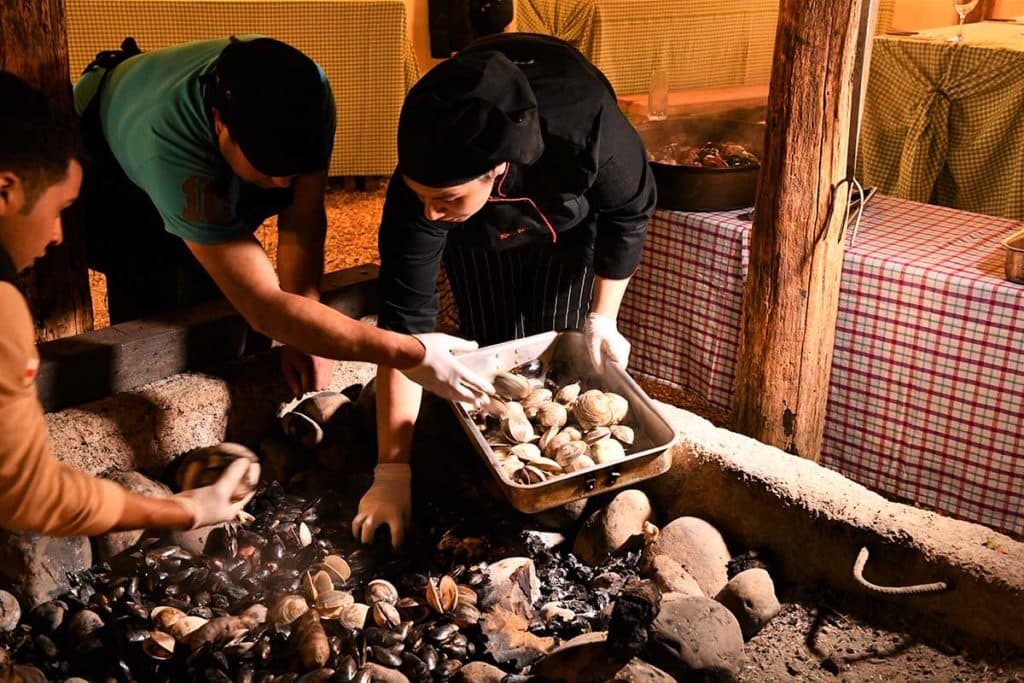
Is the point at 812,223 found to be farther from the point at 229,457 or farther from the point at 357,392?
the point at 229,457

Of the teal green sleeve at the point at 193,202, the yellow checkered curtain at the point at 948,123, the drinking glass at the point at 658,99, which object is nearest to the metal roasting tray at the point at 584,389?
the teal green sleeve at the point at 193,202

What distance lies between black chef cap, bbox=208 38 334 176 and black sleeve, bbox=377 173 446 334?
34cm

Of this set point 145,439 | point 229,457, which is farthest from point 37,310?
point 229,457

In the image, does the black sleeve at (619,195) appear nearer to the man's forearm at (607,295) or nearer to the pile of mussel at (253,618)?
the man's forearm at (607,295)

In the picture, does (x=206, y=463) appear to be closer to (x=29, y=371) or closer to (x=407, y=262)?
(x=407, y=262)

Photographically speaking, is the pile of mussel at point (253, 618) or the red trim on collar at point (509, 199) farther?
the red trim on collar at point (509, 199)

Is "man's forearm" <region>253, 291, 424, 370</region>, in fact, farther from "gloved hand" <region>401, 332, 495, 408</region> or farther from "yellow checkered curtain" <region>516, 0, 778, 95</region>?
"yellow checkered curtain" <region>516, 0, 778, 95</region>

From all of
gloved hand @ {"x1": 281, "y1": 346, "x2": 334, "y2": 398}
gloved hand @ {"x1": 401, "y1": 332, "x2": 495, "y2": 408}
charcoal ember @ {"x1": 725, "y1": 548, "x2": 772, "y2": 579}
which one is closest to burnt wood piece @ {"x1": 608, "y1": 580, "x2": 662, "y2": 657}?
charcoal ember @ {"x1": 725, "y1": 548, "x2": 772, "y2": 579}

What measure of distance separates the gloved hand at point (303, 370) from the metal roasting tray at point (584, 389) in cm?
53

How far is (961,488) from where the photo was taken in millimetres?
3352

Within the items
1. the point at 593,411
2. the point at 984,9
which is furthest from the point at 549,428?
the point at 984,9

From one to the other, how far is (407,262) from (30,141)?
44.8 inches

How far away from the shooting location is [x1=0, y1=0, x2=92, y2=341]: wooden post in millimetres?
A: 2889

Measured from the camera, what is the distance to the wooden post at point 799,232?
117 inches
